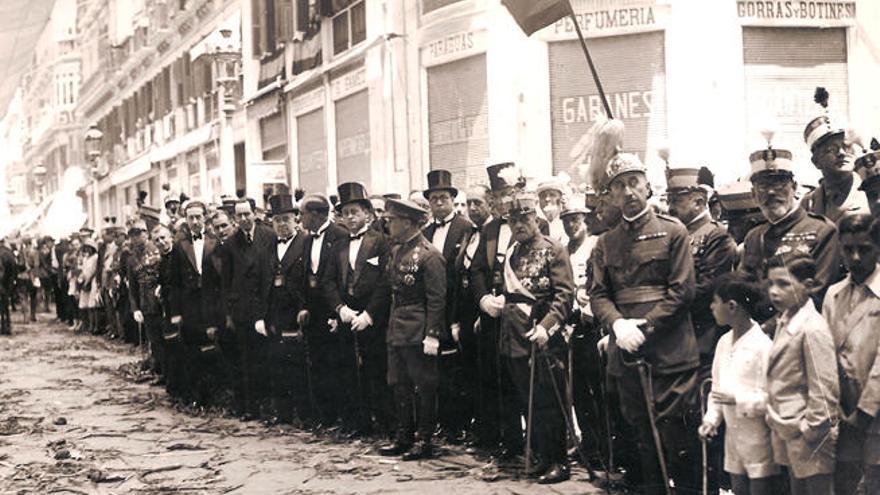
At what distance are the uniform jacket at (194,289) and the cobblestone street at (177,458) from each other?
0.91 m

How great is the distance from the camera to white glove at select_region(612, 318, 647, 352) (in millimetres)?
6339

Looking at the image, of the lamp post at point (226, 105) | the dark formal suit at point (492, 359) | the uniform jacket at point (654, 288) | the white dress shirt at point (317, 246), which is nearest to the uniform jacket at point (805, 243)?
the uniform jacket at point (654, 288)

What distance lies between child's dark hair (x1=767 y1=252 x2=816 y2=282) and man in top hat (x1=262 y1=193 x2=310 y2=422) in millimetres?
5634

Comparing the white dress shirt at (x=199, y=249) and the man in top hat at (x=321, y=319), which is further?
the white dress shirt at (x=199, y=249)

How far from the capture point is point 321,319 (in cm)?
1014

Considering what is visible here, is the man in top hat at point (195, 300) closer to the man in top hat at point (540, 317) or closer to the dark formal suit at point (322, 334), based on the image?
the dark formal suit at point (322, 334)

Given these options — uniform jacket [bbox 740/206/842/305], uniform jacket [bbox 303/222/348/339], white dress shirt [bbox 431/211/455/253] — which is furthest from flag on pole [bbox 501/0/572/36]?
uniform jacket [bbox 740/206/842/305]

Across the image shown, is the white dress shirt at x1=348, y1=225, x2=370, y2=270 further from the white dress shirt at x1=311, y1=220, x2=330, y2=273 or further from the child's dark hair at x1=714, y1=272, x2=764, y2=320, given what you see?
the child's dark hair at x1=714, y1=272, x2=764, y2=320

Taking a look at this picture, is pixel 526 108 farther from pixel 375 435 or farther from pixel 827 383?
pixel 827 383

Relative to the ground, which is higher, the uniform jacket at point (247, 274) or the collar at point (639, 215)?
the collar at point (639, 215)

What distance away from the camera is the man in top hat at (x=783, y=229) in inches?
226

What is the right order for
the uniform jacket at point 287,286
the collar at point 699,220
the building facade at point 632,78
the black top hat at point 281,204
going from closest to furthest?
1. the collar at point 699,220
2. the uniform jacket at point 287,286
3. the black top hat at point 281,204
4. the building facade at point 632,78

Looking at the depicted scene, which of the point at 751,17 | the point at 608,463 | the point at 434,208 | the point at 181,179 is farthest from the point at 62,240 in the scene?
the point at 608,463

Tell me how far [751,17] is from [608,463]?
28.2 feet
